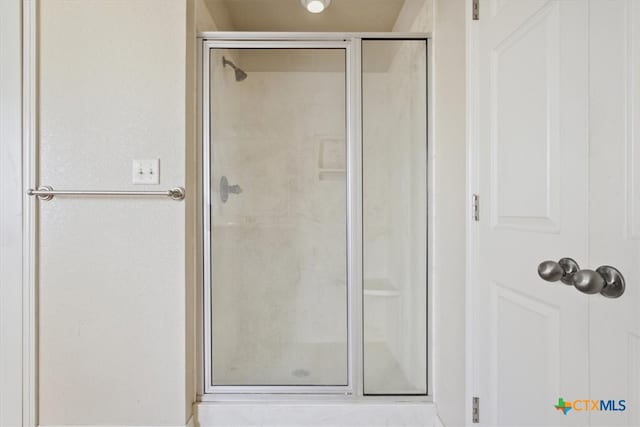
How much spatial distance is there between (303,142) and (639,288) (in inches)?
52.6

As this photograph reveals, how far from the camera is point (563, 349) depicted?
826 mm

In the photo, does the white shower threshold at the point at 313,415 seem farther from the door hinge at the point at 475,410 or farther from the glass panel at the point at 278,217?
the door hinge at the point at 475,410

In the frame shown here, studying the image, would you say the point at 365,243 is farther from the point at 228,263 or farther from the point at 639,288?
the point at 639,288

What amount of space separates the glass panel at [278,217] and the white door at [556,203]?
0.69m

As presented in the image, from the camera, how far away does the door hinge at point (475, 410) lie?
4.06ft
